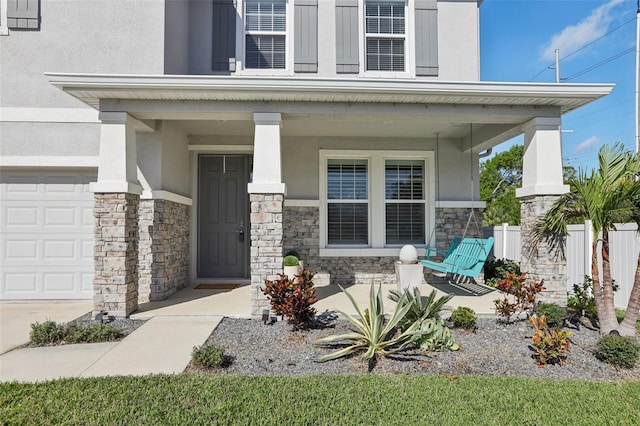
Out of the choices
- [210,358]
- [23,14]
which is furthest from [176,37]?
[210,358]

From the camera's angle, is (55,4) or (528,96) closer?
(528,96)

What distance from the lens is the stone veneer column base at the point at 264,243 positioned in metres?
5.44

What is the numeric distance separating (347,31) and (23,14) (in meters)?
6.15

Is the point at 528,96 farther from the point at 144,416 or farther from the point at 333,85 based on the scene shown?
the point at 144,416

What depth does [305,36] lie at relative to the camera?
25.0ft

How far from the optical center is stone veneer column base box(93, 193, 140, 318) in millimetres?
5387

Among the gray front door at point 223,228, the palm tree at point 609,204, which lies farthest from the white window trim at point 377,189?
the palm tree at point 609,204

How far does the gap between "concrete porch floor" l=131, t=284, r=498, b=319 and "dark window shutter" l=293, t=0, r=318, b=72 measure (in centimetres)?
476

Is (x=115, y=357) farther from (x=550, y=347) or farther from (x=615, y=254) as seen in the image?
(x=615, y=254)

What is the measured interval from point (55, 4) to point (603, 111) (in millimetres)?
28004

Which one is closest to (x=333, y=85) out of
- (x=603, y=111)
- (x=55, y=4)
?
(x=55, y=4)

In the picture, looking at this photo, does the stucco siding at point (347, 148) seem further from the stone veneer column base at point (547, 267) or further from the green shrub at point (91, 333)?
the green shrub at point (91, 333)

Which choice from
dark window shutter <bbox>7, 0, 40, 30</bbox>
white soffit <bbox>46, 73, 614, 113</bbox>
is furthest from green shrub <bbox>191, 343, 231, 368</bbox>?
dark window shutter <bbox>7, 0, 40, 30</bbox>

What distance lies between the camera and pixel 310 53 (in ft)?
25.1
